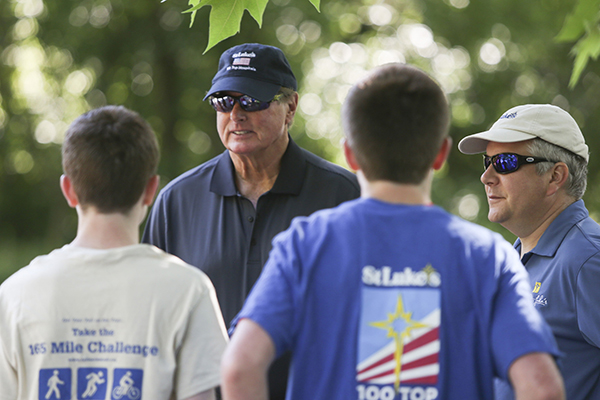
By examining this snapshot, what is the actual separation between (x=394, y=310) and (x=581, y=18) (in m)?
2.66

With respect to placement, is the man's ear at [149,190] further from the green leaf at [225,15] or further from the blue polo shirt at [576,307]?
the blue polo shirt at [576,307]

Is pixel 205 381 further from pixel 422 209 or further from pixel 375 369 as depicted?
pixel 422 209

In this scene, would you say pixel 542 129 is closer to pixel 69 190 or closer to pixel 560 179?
pixel 560 179

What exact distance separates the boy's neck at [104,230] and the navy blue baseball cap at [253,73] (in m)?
1.26

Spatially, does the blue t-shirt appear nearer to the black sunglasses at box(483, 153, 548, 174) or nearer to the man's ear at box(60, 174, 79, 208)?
the man's ear at box(60, 174, 79, 208)

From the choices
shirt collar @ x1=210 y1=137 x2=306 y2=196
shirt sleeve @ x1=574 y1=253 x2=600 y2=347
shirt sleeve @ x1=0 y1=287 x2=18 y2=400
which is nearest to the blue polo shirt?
shirt sleeve @ x1=574 y1=253 x2=600 y2=347

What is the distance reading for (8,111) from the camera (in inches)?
528

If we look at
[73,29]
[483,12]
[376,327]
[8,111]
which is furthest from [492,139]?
[8,111]

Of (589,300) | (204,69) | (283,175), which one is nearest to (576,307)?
(589,300)

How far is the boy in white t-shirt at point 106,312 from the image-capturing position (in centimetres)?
182

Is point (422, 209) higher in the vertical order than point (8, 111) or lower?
lower

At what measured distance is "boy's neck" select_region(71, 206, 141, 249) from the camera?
1.91 meters

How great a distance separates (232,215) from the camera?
120 inches

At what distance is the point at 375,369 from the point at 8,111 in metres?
13.4
